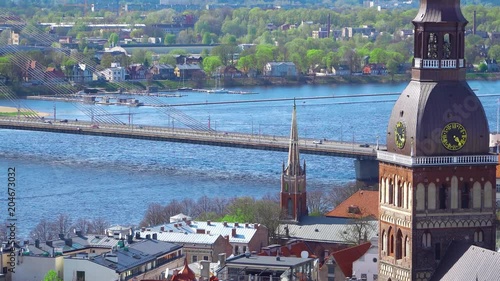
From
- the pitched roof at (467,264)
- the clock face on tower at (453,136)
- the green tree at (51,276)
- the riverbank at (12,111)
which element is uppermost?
the riverbank at (12,111)

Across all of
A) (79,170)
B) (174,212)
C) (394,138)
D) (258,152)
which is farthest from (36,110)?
(394,138)

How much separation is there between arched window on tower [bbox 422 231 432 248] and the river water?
15597 mm

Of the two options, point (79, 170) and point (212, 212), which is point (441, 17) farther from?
point (79, 170)

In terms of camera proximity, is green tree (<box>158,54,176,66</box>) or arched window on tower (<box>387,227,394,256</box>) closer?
arched window on tower (<box>387,227,394,256</box>)

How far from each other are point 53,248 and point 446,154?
A: 9142 mm

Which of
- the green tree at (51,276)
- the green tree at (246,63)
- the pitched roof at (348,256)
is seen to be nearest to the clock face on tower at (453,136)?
the pitched roof at (348,256)

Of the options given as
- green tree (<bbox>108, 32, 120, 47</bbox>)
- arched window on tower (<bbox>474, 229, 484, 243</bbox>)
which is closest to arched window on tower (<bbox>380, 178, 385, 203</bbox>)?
arched window on tower (<bbox>474, 229, 484, 243</bbox>)

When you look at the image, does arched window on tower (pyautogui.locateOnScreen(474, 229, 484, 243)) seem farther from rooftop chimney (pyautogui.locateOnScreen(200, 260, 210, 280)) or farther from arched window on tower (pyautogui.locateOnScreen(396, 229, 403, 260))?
rooftop chimney (pyautogui.locateOnScreen(200, 260, 210, 280))

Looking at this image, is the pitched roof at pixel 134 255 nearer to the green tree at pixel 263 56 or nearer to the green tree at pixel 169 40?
the green tree at pixel 263 56

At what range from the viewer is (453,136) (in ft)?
54.7

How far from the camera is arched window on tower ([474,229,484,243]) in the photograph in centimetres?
1684

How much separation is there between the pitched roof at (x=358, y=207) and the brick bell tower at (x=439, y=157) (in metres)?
12.0

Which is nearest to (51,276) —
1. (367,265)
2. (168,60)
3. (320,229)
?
(367,265)

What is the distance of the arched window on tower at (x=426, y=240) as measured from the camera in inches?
658
